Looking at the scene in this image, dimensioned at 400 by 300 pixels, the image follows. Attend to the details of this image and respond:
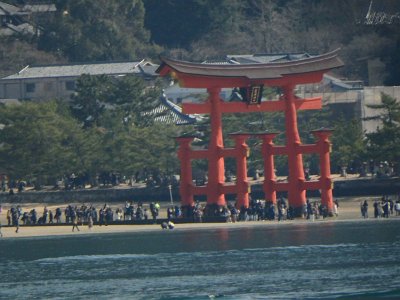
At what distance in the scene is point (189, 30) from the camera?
13938cm

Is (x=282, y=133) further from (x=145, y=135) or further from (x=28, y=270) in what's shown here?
(x=28, y=270)

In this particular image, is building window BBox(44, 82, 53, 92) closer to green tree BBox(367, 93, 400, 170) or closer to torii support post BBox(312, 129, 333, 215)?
green tree BBox(367, 93, 400, 170)

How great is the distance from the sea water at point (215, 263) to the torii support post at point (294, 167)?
1.50 m

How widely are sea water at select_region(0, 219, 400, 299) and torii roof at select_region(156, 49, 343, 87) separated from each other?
723 cm

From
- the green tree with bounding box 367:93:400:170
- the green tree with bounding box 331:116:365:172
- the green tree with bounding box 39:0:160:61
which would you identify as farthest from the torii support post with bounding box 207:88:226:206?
the green tree with bounding box 39:0:160:61

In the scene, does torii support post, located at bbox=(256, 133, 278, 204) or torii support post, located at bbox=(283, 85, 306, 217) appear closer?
torii support post, located at bbox=(283, 85, 306, 217)

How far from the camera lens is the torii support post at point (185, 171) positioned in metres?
79.0

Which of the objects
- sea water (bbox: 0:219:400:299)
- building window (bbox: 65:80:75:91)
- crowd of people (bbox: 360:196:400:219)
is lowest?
sea water (bbox: 0:219:400:299)

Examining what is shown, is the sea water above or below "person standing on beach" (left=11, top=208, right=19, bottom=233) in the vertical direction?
below

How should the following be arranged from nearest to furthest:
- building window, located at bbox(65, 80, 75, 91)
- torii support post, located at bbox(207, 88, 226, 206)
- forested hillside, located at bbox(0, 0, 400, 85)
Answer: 1. torii support post, located at bbox(207, 88, 226, 206)
2. building window, located at bbox(65, 80, 75, 91)
3. forested hillside, located at bbox(0, 0, 400, 85)

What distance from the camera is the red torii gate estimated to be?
78.3m

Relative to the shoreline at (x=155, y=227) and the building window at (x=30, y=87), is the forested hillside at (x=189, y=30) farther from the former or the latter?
the shoreline at (x=155, y=227)

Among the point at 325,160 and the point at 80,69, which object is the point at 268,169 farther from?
the point at 80,69

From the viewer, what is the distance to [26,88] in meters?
123
